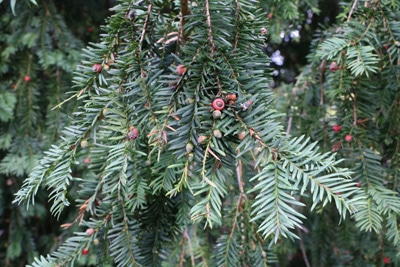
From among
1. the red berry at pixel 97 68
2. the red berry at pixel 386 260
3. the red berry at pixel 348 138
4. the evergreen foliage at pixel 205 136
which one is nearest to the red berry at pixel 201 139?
the evergreen foliage at pixel 205 136

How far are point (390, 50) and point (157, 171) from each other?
457 mm

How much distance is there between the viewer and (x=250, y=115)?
454 mm

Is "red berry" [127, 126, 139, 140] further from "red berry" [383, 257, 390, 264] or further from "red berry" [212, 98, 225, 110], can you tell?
"red berry" [383, 257, 390, 264]

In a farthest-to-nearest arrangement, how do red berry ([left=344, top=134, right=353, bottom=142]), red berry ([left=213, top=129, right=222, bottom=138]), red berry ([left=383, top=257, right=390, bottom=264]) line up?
red berry ([left=383, top=257, right=390, bottom=264]) → red berry ([left=344, top=134, right=353, bottom=142]) → red berry ([left=213, top=129, right=222, bottom=138])

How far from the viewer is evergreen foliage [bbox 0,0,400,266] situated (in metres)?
0.45

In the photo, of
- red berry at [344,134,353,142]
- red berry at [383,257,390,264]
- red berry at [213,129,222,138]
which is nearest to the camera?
red berry at [213,129,222,138]

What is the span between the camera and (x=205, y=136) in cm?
45

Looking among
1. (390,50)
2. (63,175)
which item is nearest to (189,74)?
(63,175)

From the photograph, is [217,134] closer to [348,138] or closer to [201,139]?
[201,139]

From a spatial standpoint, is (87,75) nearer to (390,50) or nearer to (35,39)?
(390,50)

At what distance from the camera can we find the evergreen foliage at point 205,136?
445mm

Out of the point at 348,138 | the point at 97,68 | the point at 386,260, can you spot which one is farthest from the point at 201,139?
the point at 386,260

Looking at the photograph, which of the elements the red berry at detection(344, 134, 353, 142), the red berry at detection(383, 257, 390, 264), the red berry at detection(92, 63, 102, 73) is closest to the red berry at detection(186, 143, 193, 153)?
the red berry at detection(92, 63, 102, 73)

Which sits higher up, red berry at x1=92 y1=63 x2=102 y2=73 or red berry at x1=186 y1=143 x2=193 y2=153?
red berry at x1=92 y1=63 x2=102 y2=73
